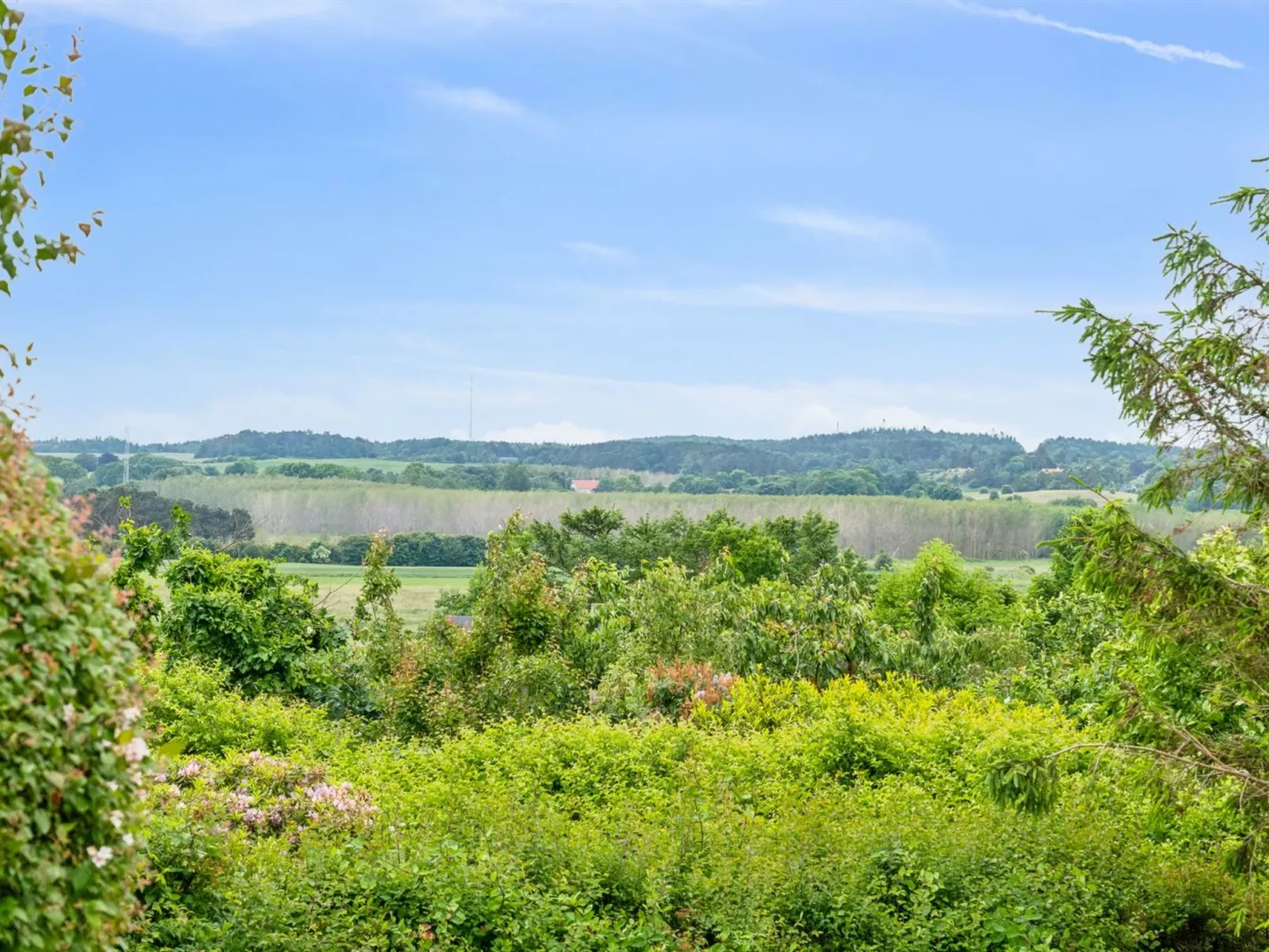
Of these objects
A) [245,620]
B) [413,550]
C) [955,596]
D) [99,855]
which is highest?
[99,855]

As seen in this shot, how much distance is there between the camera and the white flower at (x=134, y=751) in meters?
2.84

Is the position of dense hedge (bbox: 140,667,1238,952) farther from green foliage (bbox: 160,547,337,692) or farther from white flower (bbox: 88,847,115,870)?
green foliage (bbox: 160,547,337,692)

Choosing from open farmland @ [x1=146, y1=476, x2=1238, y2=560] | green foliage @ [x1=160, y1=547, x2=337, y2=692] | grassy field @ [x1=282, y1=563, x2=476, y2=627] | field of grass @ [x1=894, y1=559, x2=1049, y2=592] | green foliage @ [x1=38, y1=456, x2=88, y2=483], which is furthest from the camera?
open farmland @ [x1=146, y1=476, x2=1238, y2=560]

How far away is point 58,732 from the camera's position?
2.71m

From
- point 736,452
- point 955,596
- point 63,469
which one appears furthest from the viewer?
point 736,452

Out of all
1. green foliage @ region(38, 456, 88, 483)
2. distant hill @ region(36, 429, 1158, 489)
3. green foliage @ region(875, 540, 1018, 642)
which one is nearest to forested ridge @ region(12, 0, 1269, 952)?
green foliage @ region(38, 456, 88, 483)

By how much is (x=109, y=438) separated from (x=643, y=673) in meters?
58.4

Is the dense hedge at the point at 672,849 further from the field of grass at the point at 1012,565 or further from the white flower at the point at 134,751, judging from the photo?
the field of grass at the point at 1012,565

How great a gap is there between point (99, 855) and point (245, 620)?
1227cm

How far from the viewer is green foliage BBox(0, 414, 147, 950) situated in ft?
8.66

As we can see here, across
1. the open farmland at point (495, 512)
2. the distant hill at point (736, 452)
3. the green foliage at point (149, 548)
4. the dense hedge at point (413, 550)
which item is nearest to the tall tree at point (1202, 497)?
the green foliage at point (149, 548)

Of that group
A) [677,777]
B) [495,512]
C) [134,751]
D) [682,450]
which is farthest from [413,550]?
[134,751]

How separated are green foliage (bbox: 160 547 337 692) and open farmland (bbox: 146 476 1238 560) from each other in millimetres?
37093

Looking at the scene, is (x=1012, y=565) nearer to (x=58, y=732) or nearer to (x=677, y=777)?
(x=677, y=777)
